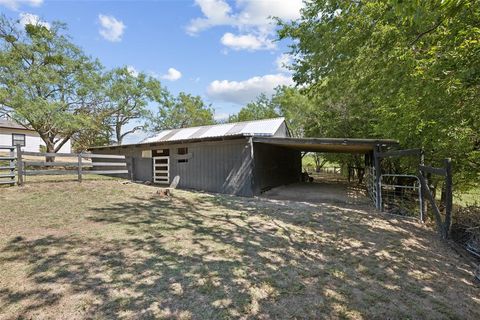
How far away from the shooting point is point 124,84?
64.0 feet

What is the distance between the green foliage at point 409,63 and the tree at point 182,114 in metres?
20.9

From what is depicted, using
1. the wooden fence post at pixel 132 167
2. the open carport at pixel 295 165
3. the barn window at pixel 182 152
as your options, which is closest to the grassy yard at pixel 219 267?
the open carport at pixel 295 165

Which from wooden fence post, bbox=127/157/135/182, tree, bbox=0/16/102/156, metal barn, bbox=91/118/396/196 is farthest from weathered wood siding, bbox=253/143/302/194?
tree, bbox=0/16/102/156

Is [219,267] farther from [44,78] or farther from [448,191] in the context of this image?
[44,78]

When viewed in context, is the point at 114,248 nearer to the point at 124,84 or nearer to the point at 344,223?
the point at 344,223

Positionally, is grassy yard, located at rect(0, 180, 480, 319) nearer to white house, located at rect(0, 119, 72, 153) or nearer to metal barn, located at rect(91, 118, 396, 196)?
metal barn, located at rect(91, 118, 396, 196)

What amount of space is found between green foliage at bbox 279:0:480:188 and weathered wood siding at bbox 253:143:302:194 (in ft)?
13.6

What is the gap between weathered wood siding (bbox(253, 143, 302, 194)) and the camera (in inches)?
426

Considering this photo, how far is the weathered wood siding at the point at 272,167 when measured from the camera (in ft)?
35.5

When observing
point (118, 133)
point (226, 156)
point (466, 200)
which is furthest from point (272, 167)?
point (118, 133)

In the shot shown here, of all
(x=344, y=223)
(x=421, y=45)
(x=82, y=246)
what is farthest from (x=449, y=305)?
(x=82, y=246)

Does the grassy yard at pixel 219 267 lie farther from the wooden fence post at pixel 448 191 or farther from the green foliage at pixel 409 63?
the green foliage at pixel 409 63

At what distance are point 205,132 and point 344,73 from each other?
10.3 m

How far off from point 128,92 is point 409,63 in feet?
64.0
